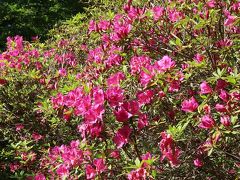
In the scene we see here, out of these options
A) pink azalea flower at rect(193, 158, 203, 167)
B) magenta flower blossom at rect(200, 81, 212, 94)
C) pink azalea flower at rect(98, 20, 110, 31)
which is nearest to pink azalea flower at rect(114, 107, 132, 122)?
magenta flower blossom at rect(200, 81, 212, 94)

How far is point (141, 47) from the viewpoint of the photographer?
3.15 m

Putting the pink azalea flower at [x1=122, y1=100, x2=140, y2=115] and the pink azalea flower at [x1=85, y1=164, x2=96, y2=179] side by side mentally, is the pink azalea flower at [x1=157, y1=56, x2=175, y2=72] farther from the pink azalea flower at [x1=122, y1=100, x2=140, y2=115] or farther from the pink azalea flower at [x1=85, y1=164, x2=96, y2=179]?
the pink azalea flower at [x1=85, y1=164, x2=96, y2=179]

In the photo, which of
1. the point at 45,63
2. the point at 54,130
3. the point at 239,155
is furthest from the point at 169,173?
the point at 45,63

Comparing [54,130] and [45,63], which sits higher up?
[45,63]

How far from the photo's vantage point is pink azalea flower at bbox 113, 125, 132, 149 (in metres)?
2.24

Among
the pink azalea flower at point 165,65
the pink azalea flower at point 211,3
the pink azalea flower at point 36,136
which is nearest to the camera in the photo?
the pink azalea flower at point 165,65

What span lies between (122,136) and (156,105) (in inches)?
14.5

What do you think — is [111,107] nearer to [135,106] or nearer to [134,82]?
[135,106]

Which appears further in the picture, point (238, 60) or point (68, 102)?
point (238, 60)

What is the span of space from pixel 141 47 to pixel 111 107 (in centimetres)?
101

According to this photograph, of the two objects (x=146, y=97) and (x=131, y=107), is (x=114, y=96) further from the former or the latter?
(x=146, y=97)

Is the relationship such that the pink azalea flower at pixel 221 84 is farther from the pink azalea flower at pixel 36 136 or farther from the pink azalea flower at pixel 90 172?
the pink azalea flower at pixel 36 136

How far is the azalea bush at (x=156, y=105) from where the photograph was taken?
87.4 inches

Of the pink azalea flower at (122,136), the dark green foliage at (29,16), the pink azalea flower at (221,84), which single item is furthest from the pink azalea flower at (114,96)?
the dark green foliage at (29,16)
